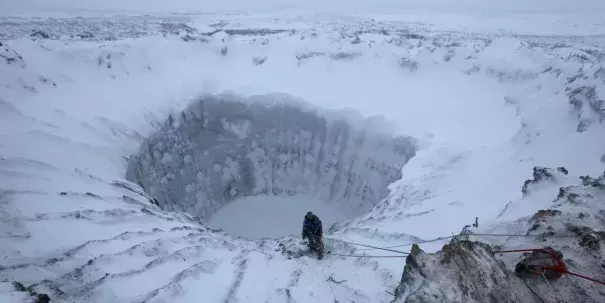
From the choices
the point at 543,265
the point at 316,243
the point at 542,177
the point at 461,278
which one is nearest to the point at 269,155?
the point at 316,243

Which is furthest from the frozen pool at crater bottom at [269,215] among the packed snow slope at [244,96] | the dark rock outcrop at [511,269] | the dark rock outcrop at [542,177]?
the dark rock outcrop at [511,269]

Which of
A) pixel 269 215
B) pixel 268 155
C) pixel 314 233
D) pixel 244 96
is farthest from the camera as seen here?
pixel 268 155

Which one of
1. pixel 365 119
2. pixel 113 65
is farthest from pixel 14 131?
pixel 365 119

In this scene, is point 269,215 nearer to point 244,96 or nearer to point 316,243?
point 244,96

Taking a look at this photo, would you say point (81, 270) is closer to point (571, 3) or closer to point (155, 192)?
point (155, 192)

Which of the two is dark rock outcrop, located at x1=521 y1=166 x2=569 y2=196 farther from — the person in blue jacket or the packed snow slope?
the person in blue jacket
